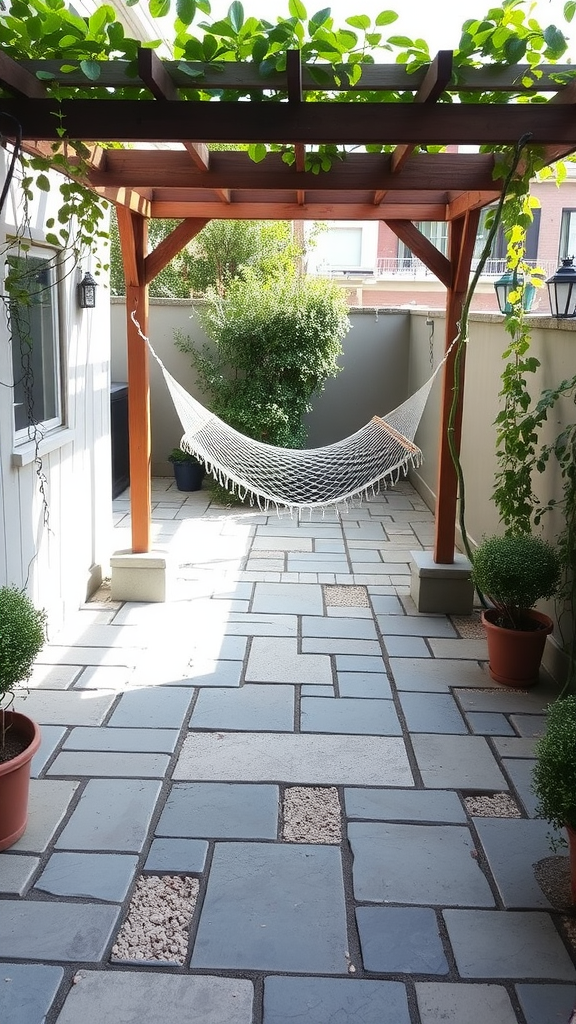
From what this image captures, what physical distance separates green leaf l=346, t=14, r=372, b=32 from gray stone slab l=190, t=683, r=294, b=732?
1.89 m

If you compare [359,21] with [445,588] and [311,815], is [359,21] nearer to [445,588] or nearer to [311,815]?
[311,815]

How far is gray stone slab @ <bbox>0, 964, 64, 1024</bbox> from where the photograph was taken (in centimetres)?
151

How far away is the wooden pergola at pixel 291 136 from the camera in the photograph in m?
1.98

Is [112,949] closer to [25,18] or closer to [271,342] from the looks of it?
[25,18]

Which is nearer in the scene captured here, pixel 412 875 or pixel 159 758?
pixel 412 875

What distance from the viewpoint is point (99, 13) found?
6.34ft

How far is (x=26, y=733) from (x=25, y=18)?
5.48 ft

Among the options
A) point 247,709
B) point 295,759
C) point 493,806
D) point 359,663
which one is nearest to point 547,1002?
point 493,806

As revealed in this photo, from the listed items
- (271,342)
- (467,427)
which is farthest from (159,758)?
(271,342)

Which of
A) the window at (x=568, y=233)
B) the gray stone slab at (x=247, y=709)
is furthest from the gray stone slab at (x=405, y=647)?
the window at (x=568, y=233)

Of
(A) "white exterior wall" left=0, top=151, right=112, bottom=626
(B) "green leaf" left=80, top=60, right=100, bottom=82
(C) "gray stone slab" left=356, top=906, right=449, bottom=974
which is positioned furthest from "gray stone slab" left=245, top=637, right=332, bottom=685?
(B) "green leaf" left=80, top=60, right=100, bottom=82

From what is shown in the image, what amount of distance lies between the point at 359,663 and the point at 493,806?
98cm

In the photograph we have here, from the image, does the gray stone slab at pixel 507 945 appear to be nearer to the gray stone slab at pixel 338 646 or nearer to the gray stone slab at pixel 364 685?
the gray stone slab at pixel 364 685

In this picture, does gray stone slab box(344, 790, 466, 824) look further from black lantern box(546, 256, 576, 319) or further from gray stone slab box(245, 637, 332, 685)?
black lantern box(546, 256, 576, 319)
